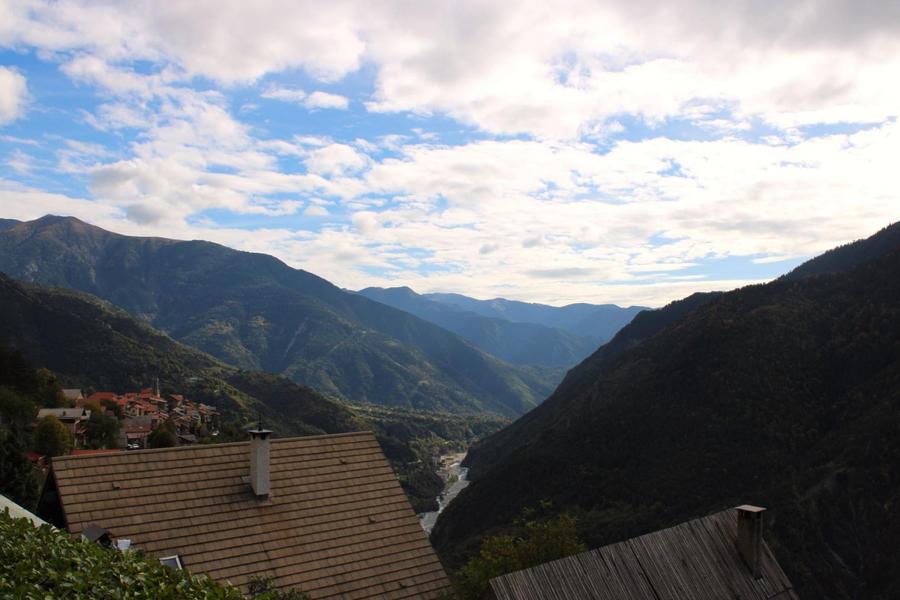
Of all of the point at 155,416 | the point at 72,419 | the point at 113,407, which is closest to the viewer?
the point at 72,419

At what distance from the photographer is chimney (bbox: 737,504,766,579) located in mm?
16781

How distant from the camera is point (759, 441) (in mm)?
64438

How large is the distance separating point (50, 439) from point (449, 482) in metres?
91.0

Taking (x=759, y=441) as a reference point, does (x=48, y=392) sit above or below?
above

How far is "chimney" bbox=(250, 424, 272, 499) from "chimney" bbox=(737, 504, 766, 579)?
1246 cm

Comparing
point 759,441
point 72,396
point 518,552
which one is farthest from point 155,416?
point 518,552

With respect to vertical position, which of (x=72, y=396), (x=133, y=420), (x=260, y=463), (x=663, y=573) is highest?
(x=72, y=396)

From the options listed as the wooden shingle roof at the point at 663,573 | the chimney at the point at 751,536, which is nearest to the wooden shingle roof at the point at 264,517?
the wooden shingle roof at the point at 663,573

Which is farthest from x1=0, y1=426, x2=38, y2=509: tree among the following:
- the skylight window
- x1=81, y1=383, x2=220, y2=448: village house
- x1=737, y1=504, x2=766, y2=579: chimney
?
x1=81, y1=383, x2=220, y2=448: village house

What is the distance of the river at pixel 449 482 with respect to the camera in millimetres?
109375

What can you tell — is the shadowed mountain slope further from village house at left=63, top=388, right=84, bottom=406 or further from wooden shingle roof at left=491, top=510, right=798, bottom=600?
wooden shingle roof at left=491, top=510, right=798, bottom=600

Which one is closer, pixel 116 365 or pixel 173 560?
pixel 173 560

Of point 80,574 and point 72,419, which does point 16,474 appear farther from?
point 72,419

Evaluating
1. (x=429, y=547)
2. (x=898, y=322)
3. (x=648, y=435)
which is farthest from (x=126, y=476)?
(x=898, y=322)
